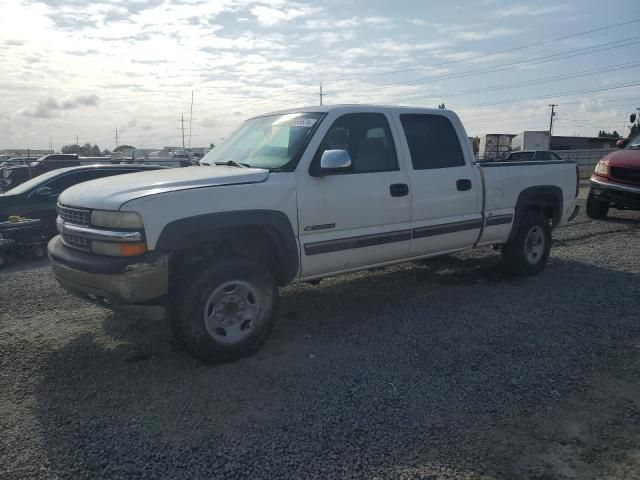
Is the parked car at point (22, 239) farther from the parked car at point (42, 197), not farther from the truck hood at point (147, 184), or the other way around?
the truck hood at point (147, 184)

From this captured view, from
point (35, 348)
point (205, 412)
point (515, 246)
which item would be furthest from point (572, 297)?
point (35, 348)

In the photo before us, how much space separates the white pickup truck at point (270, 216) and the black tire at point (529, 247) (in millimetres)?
370

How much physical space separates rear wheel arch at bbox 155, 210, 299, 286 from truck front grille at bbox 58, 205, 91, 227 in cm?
70

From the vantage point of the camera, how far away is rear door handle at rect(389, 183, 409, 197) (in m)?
4.97

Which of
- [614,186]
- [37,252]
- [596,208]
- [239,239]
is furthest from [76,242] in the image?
[596,208]

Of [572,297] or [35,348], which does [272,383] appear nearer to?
[35,348]

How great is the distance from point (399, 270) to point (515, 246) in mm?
1499

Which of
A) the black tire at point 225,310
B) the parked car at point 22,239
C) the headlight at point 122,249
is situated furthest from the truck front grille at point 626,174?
the parked car at point 22,239

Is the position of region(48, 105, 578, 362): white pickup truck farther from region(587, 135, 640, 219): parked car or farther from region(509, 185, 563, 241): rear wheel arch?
region(587, 135, 640, 219): parked car

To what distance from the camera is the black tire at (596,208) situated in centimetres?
1102

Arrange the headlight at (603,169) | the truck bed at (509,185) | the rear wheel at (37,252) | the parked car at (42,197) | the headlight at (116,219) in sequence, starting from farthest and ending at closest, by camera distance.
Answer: the headlight at (603,169), the parked car at (42,197), the rear wheel at (37,252), the truck bed at (509,185), the headlight at (116,219)

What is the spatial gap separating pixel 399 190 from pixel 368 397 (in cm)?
219

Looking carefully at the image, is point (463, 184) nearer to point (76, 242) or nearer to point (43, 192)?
point (76, 242)

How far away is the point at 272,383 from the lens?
3.75m
